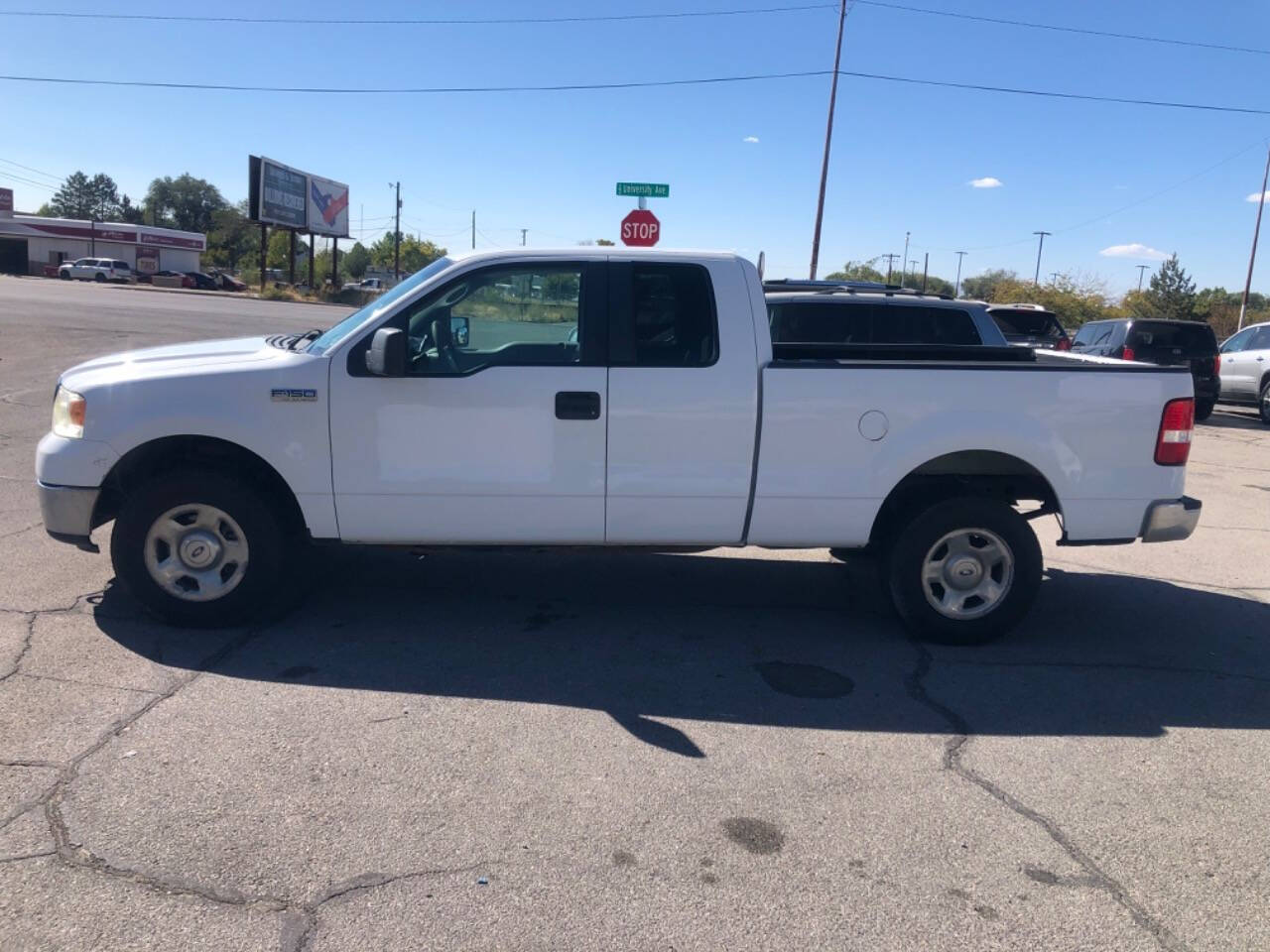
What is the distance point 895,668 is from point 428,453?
2674 millimetres

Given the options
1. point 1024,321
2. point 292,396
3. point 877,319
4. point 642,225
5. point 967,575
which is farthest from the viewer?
point 1024,321

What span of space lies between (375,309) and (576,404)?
1.22m

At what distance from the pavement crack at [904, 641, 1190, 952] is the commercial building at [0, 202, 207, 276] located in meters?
79.6

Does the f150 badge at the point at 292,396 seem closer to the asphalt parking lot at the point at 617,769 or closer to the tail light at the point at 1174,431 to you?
the asphalt parking lot at the point at 617,769

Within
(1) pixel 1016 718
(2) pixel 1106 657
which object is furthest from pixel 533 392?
(2) pixel 1106 657

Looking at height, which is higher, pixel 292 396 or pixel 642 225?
pixel 642 225

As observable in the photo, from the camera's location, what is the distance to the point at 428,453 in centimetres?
530

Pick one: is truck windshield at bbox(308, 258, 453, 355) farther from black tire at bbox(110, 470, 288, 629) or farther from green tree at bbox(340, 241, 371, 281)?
green tree at bbox(340, 241, 371, 281)

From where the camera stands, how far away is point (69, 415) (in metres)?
5.29

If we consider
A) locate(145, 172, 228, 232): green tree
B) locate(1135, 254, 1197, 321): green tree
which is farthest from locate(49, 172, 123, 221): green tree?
locate(1135, 254, 1197, 321): green tree

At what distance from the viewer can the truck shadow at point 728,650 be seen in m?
4.82

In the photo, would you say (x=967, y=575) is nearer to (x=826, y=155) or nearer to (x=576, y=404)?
(x=576, y=404)

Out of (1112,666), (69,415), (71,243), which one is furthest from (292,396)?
(71,243)

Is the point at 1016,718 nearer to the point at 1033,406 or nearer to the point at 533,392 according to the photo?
the point at 1033,406
